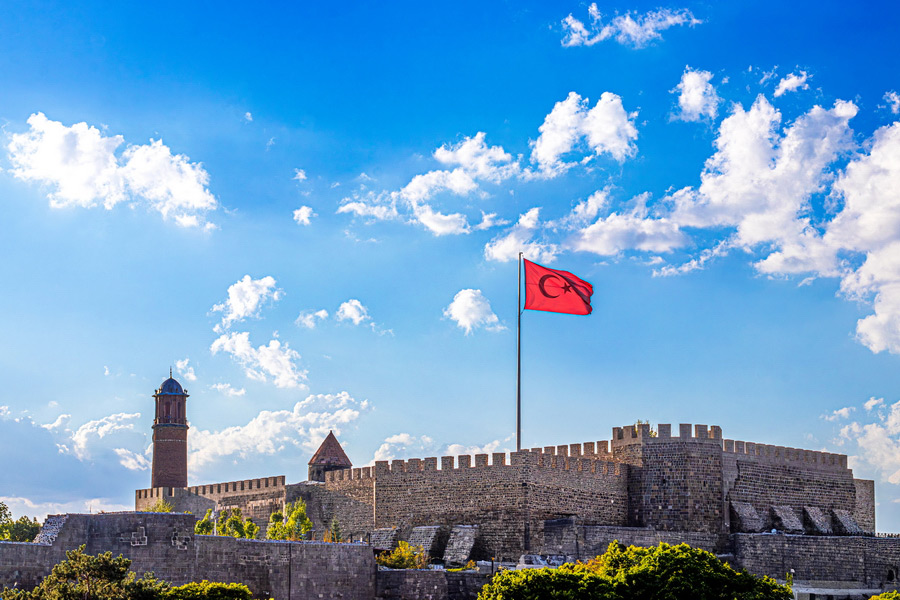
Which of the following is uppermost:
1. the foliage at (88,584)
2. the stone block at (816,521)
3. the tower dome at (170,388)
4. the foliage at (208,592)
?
the tower dome at (170,388)

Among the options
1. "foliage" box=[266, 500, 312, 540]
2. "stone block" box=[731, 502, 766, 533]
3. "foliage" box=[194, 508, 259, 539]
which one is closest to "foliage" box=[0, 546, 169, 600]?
"foliage" box=[266, 500, 312, 540]

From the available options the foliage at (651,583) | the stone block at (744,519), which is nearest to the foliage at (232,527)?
the foliage at (651,583)

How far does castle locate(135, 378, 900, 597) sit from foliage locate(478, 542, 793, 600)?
9533mm

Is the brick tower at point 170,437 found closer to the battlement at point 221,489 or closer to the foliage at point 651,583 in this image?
the battlement at point 221,489

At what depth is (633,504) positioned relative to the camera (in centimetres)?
4266

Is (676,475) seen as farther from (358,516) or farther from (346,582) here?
(346,582)

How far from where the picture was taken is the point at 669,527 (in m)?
41.7

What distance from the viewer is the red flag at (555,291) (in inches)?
1655

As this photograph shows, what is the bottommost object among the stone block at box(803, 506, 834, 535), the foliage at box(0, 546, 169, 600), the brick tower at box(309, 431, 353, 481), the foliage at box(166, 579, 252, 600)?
the foliage at box(166, 579, 252, 600)

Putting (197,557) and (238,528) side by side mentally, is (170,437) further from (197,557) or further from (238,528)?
(197,557)

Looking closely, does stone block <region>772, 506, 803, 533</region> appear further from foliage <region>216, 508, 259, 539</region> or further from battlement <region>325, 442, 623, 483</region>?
foliage <region>216, 508, 259, 539</region>

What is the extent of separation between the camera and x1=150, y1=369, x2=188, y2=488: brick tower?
6141 centimetres

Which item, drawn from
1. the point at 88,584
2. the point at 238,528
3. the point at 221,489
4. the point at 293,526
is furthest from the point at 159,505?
the point at 88,584

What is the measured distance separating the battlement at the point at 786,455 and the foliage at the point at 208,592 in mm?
23061
